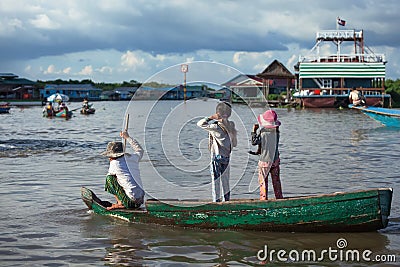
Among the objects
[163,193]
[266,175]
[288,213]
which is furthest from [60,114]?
[288,213]

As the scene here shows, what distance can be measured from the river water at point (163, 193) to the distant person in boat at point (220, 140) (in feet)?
2.36

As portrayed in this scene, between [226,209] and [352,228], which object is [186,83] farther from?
[352,228]

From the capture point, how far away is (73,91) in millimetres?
101312

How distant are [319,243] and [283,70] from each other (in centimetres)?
4940

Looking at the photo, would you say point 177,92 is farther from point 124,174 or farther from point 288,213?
point 288,213

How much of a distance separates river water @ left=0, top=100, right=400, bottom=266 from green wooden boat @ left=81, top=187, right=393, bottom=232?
0.42 ft

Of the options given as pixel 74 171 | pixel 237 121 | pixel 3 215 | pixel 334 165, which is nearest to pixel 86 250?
pixel 3 215

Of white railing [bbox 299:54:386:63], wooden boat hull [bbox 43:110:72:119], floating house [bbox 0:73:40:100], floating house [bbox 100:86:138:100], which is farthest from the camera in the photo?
floating house [bbox 100:86:138:100]

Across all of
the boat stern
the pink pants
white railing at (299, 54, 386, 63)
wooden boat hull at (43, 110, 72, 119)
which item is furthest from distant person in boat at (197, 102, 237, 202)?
white railing at (299, 54, 386, 63)

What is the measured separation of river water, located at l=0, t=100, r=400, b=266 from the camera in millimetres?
6773

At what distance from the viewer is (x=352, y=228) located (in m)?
7.28

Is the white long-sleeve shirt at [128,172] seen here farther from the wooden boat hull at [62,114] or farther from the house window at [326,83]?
the house window at [326,83]

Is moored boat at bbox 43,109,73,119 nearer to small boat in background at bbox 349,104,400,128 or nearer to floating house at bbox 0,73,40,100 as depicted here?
small boat in background at bbox 349,104,400,128

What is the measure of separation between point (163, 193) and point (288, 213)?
3.26 m
